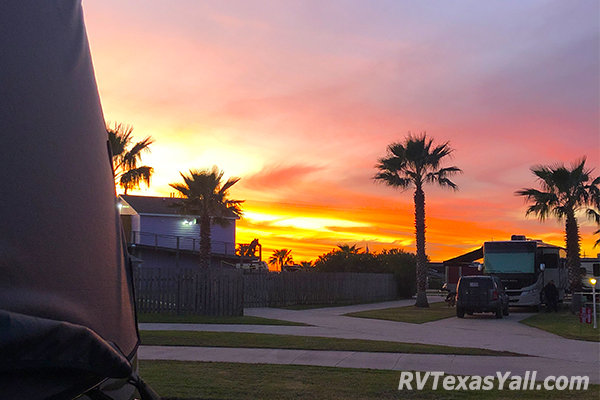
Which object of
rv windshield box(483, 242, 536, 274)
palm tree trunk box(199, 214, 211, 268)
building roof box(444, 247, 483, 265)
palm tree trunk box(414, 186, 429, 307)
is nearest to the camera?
rv windshield box(483, 242, 536, 274)

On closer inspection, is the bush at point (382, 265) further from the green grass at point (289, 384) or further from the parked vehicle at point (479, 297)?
the green grass at point (289, 384)

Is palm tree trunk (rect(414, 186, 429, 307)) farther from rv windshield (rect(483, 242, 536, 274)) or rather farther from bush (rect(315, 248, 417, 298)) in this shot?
bush (rect(315, 248, 417, 298))

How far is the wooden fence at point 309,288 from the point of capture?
90.7 feet

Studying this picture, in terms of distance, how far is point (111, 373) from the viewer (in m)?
1.99

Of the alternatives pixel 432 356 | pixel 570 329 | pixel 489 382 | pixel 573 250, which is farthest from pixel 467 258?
pixel 489 382

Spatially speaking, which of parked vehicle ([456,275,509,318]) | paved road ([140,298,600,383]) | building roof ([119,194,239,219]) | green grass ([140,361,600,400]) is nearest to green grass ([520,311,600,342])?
paved road ([140,298,600,383])

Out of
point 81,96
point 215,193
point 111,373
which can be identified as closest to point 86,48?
point 81,96

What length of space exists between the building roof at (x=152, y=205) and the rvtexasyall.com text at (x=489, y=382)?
3606cm

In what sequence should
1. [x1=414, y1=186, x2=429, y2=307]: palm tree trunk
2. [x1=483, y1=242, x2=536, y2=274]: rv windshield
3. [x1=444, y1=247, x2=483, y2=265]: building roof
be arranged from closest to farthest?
[x1=483, y1=242, x2=536, y2=274]: rv windshield < [x1=414, y1=186, x2=429, y2=307]: palm tree trunk < [x1=444, y1=247, x2=483, y2=265]: building roof

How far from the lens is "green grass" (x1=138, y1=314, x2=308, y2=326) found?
18562mm

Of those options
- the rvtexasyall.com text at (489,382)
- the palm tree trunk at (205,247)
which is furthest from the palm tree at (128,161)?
the rvtexasyall.com text at (489,382)

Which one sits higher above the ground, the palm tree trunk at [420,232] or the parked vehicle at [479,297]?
the palm tree trunk at [420,232]

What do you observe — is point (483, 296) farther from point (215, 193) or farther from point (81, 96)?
point (81, 96)

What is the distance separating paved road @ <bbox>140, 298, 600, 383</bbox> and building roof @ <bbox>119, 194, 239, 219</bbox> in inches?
1097
